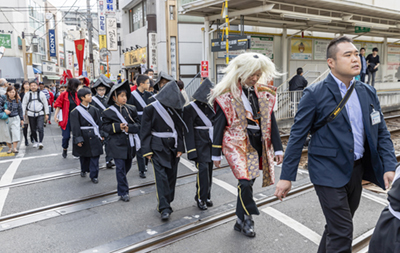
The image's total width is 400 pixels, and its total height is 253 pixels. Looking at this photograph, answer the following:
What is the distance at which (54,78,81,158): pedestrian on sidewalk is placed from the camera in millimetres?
8523

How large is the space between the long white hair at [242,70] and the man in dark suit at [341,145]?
94 centimetres

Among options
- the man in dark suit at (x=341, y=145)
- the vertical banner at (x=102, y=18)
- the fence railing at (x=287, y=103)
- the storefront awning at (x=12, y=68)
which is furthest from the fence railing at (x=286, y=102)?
the storefront awning at (x=12, y=68)

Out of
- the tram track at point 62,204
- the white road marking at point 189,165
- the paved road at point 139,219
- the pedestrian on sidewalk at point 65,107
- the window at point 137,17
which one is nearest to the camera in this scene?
the paved road at point 139,219

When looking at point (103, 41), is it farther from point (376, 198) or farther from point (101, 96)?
point (376, 198)

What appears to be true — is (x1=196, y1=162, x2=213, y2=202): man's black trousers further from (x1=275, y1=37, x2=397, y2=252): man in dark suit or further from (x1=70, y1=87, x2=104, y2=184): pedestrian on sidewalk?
(x1=70, y1=87, x2=104, y2=184): pedestrian on sidewalk

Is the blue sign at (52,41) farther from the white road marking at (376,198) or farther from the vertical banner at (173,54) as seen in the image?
the white road marking at (376,198)

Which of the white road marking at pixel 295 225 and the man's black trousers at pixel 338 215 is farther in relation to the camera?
the white road marking at pixel 295 225

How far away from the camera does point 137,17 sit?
83.7 ft

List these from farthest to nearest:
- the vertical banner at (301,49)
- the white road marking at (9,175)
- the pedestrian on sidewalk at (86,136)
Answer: the vertical banner at (301,49) < the pedestrian on sidewalk at (86,136) < the white road marking at (9,175)

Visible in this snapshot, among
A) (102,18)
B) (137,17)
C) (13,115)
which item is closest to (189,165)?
(13,115)

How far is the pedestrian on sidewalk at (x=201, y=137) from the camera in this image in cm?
485

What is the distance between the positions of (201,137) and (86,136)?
275 centimetres

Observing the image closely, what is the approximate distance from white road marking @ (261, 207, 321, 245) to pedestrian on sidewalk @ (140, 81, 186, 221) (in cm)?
143

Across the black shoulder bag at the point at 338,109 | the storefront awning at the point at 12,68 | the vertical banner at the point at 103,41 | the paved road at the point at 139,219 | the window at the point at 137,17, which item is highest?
the window at the point at 137,17
